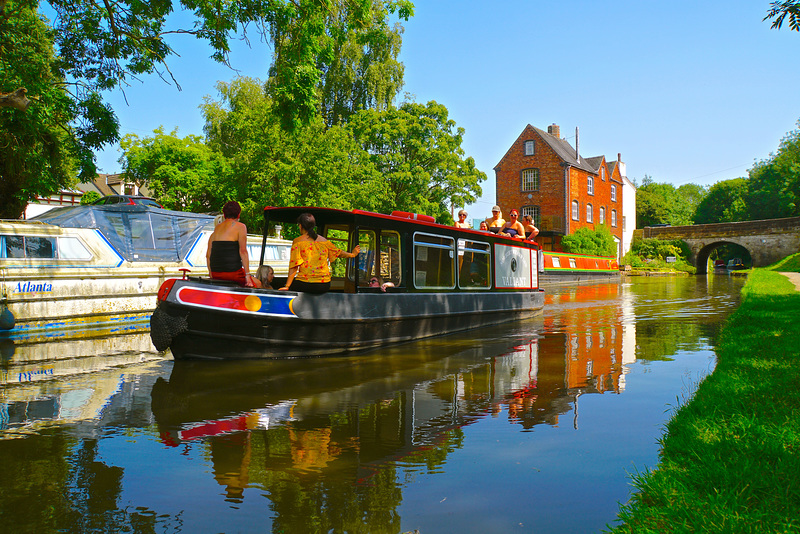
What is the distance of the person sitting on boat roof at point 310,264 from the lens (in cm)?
807

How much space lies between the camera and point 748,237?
2180 inches

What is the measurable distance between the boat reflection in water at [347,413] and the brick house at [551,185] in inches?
1540

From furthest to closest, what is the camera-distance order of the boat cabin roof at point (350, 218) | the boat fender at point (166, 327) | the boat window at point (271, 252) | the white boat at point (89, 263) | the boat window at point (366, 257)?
the boat window at point (271, 252) < the white boat at point (89, 263) < the boat window at point (366, 257) < the boat cabin roof at point (350, 218) < the boat fender at point (166, 327)

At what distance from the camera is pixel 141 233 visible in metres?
13.4

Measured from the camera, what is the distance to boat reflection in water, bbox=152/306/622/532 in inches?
140

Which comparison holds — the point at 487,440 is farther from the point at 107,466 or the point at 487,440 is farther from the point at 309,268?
the point at 309,268

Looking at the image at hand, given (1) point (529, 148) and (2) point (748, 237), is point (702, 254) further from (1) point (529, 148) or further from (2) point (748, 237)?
(1) point (529, 148)

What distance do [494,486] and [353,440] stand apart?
135cm

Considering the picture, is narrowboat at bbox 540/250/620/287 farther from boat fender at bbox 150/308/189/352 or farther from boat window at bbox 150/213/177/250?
boat fender at bbox 150/308/189/352

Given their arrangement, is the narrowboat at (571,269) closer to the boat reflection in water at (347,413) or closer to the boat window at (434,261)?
the boat window at (434,261)

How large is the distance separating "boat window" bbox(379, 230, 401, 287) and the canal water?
1457 millimetres

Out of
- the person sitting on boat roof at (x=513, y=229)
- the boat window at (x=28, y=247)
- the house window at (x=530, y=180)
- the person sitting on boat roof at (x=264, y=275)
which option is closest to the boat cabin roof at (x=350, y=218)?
the person sitting on boat roof at (x=264, y=275)

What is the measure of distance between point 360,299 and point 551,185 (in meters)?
41.4

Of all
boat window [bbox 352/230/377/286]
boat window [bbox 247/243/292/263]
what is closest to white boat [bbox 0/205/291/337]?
boat window [bbox 247/243/292/263]
